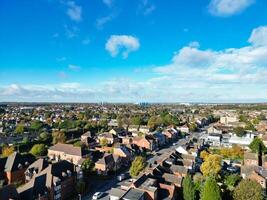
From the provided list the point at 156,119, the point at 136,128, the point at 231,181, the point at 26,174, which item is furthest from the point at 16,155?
the point at 156,119

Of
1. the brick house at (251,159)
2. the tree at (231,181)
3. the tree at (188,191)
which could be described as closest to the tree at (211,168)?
the tree at (231,181)

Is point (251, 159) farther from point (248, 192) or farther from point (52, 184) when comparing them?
point (52, 184)

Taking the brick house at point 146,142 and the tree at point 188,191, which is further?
the brick house at point 146,142

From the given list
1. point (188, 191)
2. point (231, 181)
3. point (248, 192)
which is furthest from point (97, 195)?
point (231, 181)

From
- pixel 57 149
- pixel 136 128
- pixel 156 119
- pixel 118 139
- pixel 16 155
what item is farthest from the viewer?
pixel 156 119

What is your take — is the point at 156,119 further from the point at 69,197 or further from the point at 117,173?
the point at 69,197

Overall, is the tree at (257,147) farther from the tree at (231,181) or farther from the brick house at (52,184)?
the brick house at (52,184)

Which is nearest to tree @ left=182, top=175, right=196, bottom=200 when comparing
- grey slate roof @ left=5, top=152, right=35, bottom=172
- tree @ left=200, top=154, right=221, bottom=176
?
tree @ left=200, top=154, right=221, bottom=176

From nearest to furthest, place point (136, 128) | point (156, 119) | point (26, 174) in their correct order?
point (26, 174) < point (136, 128) < point (156, 119)

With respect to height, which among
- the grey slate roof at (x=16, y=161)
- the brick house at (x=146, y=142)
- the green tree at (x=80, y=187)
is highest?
the grey slate roof at (x=16, y=161)
